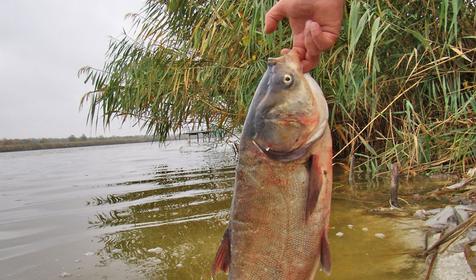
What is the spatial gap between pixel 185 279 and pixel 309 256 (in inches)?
64.3

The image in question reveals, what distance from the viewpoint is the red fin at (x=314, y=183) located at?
166 cm

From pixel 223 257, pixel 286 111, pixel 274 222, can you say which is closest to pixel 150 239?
pixel 223 257

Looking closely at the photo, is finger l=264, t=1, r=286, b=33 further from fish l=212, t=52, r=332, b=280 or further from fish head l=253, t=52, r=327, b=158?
fish l=212, t=52, r=332, b=280

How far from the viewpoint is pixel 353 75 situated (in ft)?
16.9

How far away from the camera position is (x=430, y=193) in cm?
455

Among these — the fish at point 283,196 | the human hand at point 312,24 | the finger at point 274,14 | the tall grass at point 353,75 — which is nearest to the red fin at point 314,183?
the fish at point 283,196

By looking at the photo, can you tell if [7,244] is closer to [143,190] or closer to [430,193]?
[143,190]

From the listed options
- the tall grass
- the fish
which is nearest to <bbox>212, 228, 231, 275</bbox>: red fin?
the fish

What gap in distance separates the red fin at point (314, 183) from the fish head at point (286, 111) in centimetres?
9

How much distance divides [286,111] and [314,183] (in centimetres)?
30

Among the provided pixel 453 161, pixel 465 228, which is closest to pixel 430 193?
pixel 453 161

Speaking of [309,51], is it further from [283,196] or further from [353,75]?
[353,75]

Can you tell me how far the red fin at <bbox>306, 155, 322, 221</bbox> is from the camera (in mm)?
1658

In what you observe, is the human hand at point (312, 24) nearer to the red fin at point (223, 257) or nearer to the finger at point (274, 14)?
the finger at point (274, 14)
